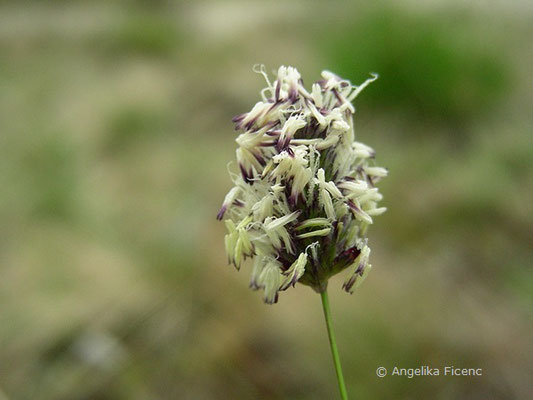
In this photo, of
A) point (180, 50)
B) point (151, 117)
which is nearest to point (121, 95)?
point (151, 117)

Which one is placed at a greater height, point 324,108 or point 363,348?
point 324,108

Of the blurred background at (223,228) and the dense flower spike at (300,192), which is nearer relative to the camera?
the dense flower spike at (300,192)

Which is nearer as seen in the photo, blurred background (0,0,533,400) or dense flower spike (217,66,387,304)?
dense flower spike (217,66,387,304)

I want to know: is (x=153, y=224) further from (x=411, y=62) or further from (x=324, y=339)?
(x=411, y=62)

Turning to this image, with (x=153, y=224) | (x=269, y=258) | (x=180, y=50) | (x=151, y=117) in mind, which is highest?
(x=180, y=50)
